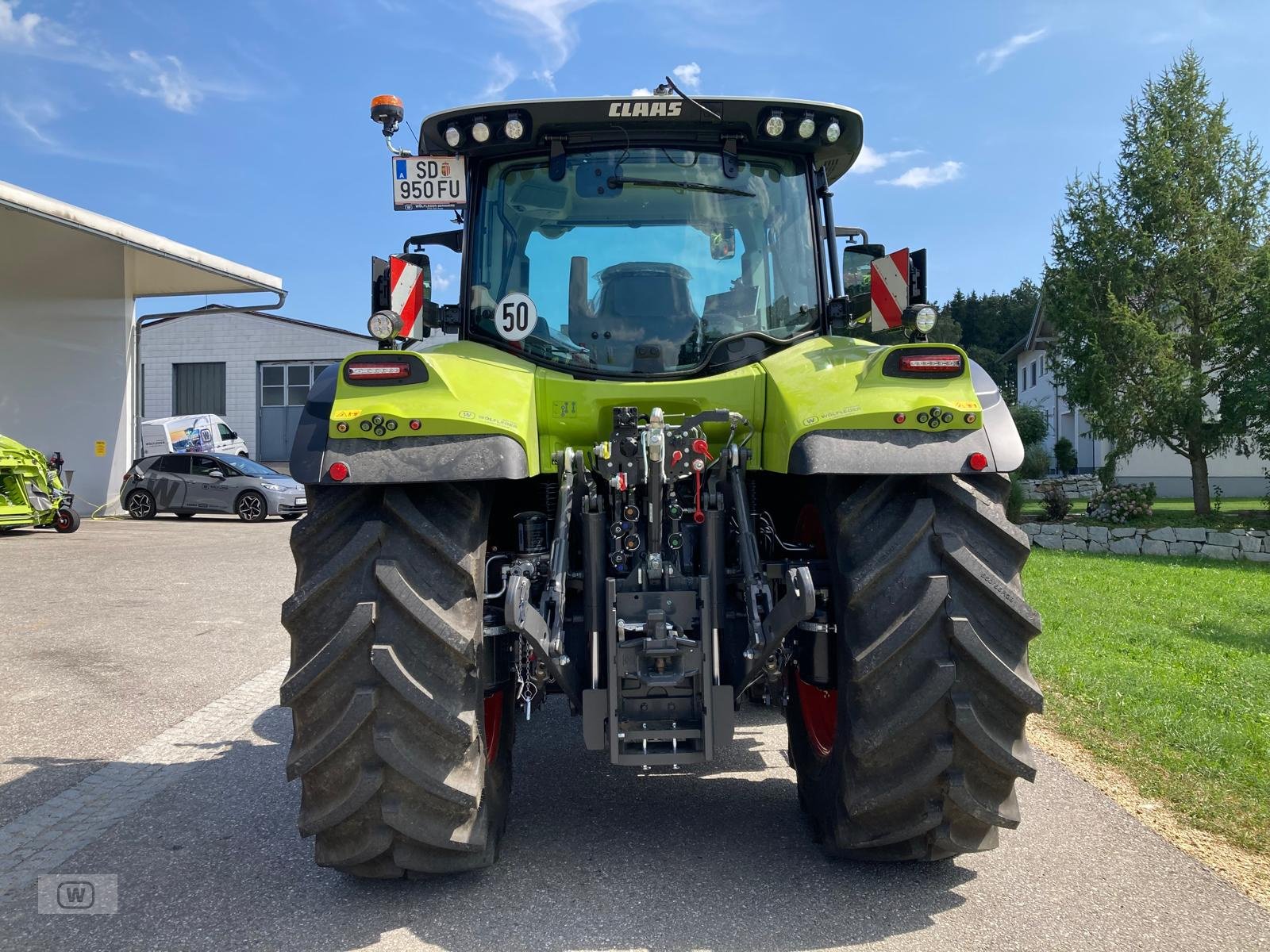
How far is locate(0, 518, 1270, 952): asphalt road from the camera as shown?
2.89m

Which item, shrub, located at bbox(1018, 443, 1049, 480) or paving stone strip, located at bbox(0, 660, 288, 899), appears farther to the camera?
shrub, located at bbox(1018, 443, 1049, 480)

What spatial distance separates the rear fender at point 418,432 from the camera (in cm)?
294

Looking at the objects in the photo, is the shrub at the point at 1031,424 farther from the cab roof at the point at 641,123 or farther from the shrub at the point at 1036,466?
the cab roof at the point at 641,123

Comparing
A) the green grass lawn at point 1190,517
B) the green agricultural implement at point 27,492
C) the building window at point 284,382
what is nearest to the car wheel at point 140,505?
the green agricultural implement at point 27,492

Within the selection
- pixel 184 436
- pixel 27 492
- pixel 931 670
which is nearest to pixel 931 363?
pixel 931 670

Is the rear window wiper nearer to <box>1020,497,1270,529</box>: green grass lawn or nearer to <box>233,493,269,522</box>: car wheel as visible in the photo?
<box>1020,497,1270,529</box>: green grass lawn

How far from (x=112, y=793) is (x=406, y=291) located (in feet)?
8.62

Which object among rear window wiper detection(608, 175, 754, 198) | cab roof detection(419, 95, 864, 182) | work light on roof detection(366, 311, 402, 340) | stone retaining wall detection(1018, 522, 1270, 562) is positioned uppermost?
cab roof detection(419, 95, 864, 182)

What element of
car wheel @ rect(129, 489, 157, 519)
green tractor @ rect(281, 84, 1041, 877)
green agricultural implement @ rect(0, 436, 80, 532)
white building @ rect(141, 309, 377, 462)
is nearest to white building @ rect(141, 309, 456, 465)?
white building @ rect(141, 309, 377, 462)

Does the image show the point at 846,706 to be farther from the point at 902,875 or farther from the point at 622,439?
the point at 622,439

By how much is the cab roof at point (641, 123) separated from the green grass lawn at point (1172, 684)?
323 cm

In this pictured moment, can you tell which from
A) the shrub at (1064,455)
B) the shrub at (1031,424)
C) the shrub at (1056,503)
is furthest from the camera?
the shrub at (1031,424)

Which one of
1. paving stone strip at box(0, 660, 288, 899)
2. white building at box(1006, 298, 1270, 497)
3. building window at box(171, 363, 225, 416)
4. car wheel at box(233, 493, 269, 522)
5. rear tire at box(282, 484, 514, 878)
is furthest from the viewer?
building window at box(171, 363, 225, 416)

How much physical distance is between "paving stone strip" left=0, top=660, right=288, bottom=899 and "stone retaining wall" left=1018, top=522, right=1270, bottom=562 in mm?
11531
